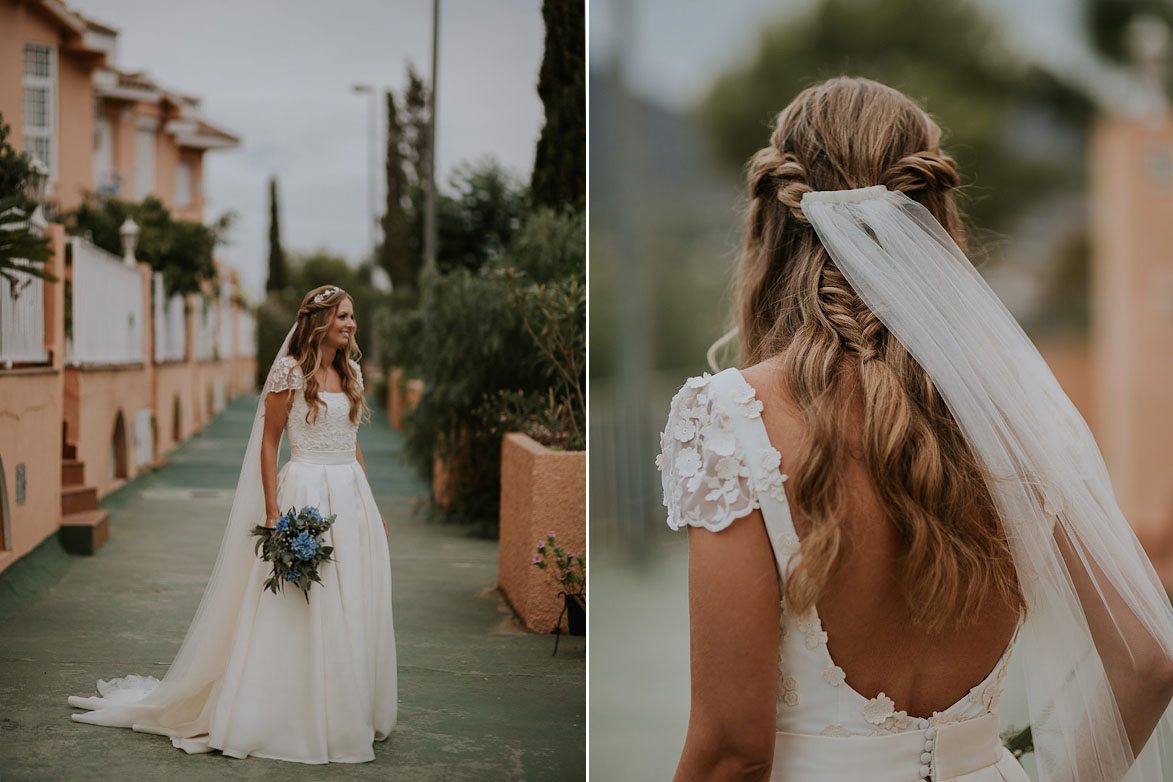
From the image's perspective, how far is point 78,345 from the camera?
6.88ft

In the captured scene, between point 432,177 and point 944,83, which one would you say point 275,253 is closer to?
point 432,177

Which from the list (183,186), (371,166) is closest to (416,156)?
(371,166)

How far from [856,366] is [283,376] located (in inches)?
55.1

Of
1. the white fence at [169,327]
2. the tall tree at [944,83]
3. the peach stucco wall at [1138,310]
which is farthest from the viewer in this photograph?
the tall tree at [944,83]

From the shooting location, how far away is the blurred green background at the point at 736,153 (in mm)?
4965

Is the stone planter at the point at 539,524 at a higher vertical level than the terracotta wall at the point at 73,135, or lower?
lower

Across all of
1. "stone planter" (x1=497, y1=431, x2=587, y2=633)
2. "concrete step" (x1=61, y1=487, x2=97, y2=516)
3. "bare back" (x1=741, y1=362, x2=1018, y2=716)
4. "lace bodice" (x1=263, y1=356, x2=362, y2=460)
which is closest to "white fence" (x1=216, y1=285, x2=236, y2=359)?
"lace bodice" (x1=263, y1=356, x2=362, y2=460)

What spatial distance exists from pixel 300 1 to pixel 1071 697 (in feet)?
6.93

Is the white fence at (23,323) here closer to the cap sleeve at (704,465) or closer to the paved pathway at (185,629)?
the paved pathway at (185,629)

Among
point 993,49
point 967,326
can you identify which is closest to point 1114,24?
point 993,49

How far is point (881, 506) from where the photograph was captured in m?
1.01

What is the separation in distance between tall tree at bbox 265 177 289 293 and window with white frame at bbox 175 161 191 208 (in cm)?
17

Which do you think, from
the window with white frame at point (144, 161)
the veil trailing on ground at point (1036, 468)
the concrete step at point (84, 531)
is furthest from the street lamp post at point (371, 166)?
the veil trailing on ground at point (1036, 468)

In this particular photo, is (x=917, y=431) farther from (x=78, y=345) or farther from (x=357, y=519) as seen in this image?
(x=78, y=345)
